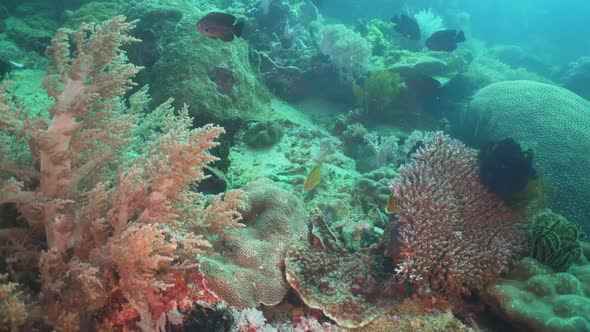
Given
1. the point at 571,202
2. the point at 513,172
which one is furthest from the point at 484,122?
the point at 513,172

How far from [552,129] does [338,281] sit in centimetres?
588

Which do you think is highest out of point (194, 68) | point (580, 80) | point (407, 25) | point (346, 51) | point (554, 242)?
point (580, 80)

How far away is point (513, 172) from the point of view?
138 inches

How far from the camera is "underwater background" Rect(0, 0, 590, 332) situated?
204 centimetres

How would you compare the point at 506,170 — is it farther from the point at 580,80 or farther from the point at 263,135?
the point at 580,80

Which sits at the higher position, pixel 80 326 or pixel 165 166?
pixel 165 166

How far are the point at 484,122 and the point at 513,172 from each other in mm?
4122

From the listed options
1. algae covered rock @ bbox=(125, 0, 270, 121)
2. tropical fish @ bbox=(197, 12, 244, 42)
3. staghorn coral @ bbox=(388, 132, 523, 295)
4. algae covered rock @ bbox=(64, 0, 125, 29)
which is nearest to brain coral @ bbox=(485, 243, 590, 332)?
staghorn coral @ bbox=(388, 132, 523, 295)

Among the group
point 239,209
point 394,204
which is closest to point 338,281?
point 394,204

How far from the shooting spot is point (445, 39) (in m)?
6.74

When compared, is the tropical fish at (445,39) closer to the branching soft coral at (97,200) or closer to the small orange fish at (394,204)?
the small orange fish at (394,204)

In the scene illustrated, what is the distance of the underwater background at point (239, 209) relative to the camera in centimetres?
204

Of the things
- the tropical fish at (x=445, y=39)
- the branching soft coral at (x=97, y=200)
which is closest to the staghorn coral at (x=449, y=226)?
the branching soft coral at (x=97, y=200)

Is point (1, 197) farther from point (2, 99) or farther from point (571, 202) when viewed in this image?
point (571, 202)
